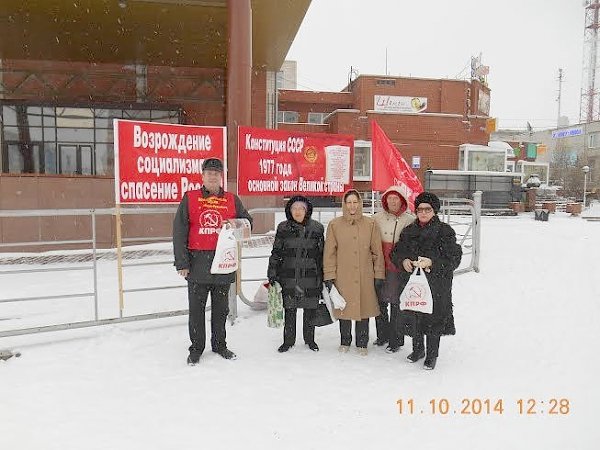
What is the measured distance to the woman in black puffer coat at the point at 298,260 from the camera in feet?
14.2

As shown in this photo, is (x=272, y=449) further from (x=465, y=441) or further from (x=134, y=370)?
(x=134, y=370)

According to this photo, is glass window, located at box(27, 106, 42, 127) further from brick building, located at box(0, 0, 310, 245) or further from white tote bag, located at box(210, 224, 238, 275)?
white tote bag, located at box(210, 224, 238, 275)

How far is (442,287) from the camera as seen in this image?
3.99m

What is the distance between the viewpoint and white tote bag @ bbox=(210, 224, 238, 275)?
4.12 m

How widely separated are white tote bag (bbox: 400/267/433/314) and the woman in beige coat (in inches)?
13.9

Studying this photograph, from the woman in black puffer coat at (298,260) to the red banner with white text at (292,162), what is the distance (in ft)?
3.73

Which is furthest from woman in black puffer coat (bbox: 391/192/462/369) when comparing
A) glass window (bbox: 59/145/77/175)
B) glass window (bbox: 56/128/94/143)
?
glass window (bbox: 59/145/77/175)

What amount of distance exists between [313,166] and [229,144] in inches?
231

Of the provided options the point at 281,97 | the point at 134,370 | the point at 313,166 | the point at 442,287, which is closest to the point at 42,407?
the point at 134,370

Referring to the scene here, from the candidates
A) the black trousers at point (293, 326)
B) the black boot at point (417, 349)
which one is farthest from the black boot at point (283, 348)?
the black boot at point (417, 349)

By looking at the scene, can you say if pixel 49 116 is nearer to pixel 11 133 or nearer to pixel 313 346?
pixel 11 133

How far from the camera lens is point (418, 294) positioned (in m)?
3.98

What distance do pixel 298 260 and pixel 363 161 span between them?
24891 mm

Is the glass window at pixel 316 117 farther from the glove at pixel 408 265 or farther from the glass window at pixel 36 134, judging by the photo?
the glove at pixel 408 265
